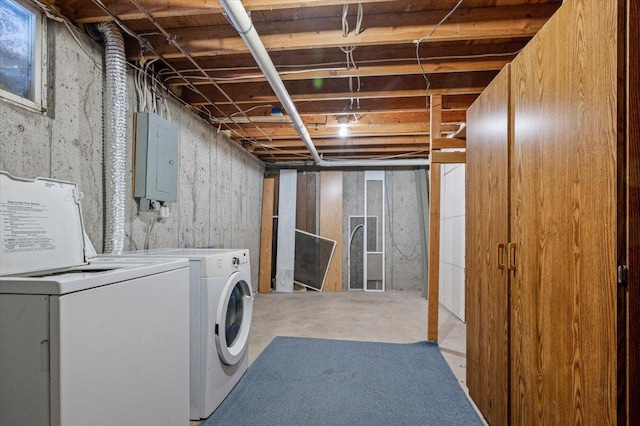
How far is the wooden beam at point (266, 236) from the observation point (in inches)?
205

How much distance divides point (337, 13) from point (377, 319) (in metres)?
3.03

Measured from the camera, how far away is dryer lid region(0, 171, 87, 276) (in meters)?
1.06

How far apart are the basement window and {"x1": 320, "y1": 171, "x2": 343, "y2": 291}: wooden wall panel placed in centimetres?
420

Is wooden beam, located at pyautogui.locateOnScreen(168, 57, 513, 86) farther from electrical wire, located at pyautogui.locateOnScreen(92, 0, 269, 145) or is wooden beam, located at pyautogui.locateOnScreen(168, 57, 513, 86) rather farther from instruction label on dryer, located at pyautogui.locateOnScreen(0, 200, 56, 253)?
instruction label on dryer, located at pyautogui.locateOnScreen(0, 200, 56, 253)

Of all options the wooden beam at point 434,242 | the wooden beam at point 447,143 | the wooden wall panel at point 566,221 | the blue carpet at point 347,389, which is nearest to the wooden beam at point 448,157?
the wooden beam at point 447,143

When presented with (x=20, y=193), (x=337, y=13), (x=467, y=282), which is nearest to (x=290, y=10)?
(x=337, y=13)

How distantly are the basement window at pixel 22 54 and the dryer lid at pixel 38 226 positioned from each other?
574 mm

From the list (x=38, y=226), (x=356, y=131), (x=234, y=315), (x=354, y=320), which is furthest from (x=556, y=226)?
(x=356, y=131)

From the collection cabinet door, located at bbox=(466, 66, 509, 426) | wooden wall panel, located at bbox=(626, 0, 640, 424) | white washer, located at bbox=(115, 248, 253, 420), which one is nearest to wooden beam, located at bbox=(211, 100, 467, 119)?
cabinet door, located at bbox=(466, 66, 509, 426)

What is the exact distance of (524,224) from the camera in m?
1.31

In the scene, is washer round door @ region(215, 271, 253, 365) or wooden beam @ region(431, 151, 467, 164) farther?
wooden beam @ region(431, 151, 467, 164)

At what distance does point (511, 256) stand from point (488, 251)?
26 centimetres

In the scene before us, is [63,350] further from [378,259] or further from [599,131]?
[378,259]

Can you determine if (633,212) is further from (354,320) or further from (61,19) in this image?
(354,320)
